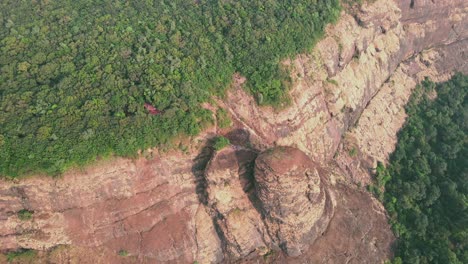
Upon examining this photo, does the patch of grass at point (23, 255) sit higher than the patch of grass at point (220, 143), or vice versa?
the patch of grass at point (220, 143)

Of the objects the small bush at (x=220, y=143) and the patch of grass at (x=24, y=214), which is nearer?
the patch of grass at (x=24, y=214)

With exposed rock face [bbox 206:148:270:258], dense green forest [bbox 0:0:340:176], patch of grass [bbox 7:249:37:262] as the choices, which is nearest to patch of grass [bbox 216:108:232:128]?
dense green forest [bbox 0:0:340:176]

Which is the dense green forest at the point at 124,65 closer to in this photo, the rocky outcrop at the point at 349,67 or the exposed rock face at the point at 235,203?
the rocky outcrop at the point at 349,67

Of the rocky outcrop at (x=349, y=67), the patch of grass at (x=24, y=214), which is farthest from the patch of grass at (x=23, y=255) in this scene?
the rocky outcrop at (x=349, y=67)

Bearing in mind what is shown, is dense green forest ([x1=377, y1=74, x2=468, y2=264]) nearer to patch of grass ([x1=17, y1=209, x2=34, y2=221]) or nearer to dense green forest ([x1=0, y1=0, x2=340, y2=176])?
dense green forest ([x1=0, y1=0, x2=340, y2=176])

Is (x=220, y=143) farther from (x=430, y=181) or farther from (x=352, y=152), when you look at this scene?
(x=430, y=181)

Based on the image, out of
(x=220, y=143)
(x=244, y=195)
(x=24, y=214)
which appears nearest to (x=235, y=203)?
(x=244, y=195)
